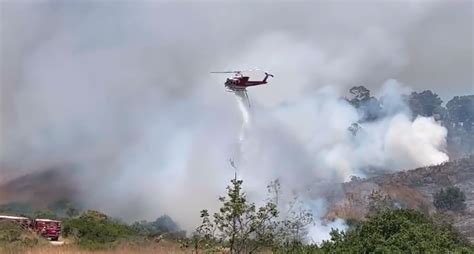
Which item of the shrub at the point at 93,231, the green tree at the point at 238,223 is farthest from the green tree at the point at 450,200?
the green tree at the point at 238,223

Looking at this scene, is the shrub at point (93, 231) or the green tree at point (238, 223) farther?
the shrub at point (93, 231)

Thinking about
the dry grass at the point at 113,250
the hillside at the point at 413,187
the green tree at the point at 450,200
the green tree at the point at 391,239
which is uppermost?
the hillside at the point at 413,187

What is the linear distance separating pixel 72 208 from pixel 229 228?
2847 cm

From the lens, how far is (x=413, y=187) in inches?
2061

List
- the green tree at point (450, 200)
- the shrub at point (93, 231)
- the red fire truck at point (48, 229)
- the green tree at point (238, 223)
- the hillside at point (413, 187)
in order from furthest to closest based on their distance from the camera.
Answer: the hillside at point (413, 187), the green tree at point (450, 200), the red fire truck at point (48, 229), the shrub at point (93, 231), the green tree at point (238, 223)

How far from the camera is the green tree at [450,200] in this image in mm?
40781

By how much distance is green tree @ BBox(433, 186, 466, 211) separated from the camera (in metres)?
40.8

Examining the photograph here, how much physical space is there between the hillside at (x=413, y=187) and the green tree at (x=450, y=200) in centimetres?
48

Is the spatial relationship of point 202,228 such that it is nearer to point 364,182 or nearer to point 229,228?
point 229,228

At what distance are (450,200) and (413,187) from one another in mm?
10546

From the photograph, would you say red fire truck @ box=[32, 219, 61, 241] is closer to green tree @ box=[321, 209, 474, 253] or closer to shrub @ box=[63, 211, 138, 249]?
shrub @ box=[63, 211, 138, 249]

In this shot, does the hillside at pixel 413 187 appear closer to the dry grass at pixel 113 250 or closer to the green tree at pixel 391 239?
the dry grass at pixel 113 250

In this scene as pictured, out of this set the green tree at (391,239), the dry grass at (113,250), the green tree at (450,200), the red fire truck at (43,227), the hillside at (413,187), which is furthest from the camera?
the hillside at (413,187)

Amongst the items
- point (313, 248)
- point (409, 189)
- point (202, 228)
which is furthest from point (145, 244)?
point (409, 189)
